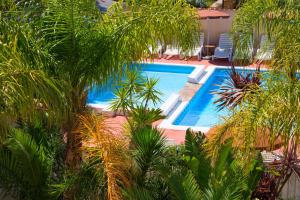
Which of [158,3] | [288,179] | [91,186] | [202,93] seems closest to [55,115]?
[91,186]

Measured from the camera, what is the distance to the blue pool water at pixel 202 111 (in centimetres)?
1325

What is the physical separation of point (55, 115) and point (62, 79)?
58cm

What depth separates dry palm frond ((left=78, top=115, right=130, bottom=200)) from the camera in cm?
519

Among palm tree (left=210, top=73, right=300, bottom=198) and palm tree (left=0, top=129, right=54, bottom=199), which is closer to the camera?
palm tree (left=210, top=73, right=300, bottom=198)

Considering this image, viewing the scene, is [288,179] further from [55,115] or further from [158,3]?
[55,115]

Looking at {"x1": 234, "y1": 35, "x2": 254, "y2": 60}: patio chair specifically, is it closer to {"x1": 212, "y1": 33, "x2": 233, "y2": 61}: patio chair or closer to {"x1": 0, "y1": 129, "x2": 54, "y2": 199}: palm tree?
{"x1": 0, "y1": 129, "x2": 54, "y2": 199}: palm tree

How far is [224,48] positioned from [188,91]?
475 centimetres

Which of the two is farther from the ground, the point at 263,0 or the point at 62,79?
the point at 263,0

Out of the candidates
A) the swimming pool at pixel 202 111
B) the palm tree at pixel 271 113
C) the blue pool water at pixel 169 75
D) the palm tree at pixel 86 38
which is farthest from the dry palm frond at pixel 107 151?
the blue pool water at pixel 169 75

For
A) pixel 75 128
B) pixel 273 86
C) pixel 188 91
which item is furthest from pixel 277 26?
pixel 188 91

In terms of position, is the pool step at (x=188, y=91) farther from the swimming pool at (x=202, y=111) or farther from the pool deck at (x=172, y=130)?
the swimming pool at (x=202, y=111)

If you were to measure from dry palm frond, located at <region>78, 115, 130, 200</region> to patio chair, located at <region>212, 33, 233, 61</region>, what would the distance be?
44.2 feet

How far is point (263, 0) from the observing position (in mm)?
6805

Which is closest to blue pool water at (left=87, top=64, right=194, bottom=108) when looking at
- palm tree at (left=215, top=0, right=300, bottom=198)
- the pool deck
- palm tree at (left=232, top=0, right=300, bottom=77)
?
the pool deck
